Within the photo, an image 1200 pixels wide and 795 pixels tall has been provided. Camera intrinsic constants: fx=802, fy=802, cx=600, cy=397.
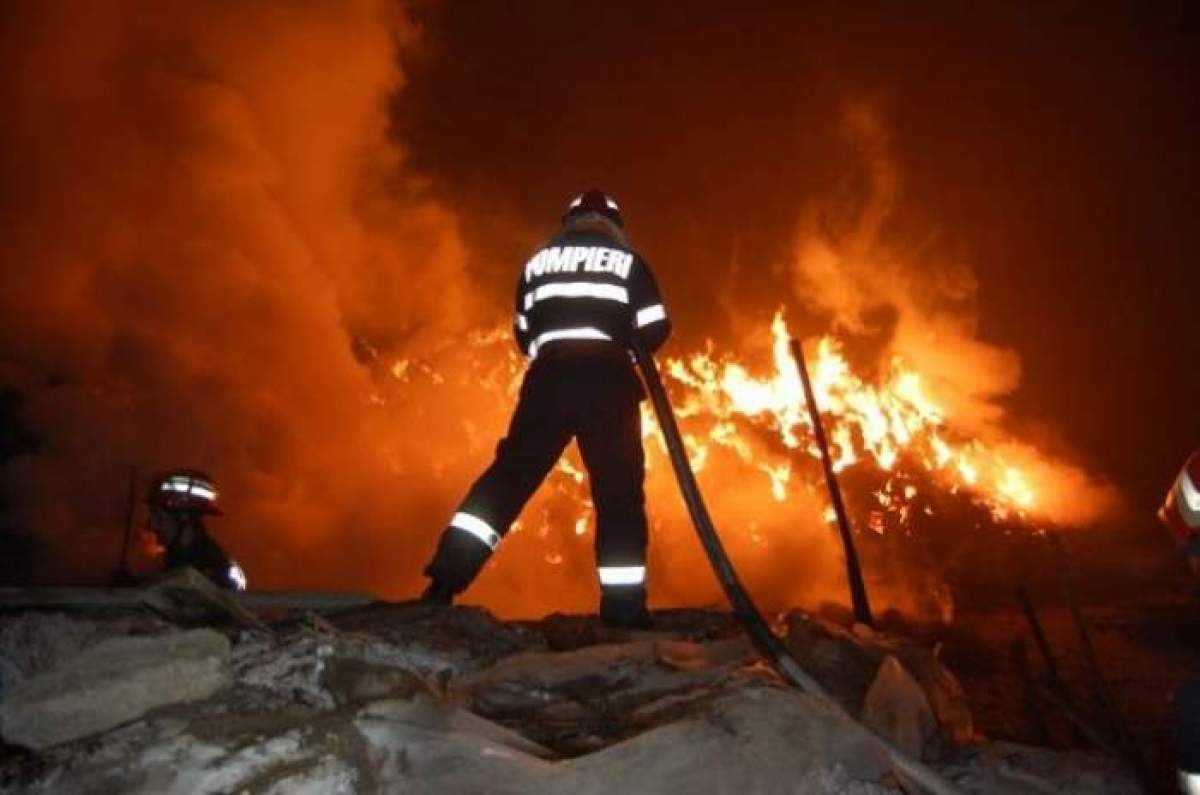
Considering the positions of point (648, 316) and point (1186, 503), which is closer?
point (1186, 503)

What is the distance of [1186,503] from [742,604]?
1.33 metres

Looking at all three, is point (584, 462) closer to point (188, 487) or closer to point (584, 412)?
point (584, 412)

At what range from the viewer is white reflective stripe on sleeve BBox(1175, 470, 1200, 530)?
2215mm

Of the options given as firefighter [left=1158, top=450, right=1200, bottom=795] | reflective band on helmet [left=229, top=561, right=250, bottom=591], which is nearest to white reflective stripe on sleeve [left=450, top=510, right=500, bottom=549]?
firefighter [left=1158, top=450, right=1200, bottom=795]

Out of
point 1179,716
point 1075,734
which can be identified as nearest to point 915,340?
point 1075,734

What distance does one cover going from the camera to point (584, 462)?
362 cm

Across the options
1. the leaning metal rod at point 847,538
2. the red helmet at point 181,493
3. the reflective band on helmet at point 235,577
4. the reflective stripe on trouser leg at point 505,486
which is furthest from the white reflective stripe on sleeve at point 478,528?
the red helmet at point 181,493

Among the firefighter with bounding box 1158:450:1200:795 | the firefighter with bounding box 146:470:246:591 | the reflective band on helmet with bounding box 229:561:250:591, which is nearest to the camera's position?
the firefighter with bounding box 1158:450:1200:795

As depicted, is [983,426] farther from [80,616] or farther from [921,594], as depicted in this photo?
[80,616]

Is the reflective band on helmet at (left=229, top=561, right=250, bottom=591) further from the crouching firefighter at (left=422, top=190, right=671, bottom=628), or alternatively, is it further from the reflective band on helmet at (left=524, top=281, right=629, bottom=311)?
the reflective band on helmet at (left=524, top=281, right=629, bottom=311)

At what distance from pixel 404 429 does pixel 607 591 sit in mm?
20272

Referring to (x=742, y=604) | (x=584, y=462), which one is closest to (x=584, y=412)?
(x=584, y=462)

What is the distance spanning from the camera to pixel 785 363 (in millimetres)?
16906

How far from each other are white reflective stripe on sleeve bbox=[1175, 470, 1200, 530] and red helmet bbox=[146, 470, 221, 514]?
19.9 ft
